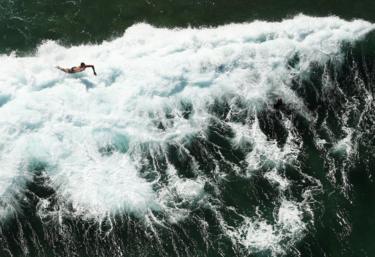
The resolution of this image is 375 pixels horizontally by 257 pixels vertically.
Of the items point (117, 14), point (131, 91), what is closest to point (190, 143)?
point (131, 91)

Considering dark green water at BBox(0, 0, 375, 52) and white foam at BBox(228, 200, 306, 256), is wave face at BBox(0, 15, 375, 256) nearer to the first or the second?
white foam at BBox(228, 200, 306, 256)

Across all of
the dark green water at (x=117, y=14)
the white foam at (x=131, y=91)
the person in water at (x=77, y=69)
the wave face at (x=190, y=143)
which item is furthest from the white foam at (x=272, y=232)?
the dark green water at (x=117, y=14)

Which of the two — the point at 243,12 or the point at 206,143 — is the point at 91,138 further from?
the point at 243,12

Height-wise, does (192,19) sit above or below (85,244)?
above

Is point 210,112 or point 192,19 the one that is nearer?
point 210,112

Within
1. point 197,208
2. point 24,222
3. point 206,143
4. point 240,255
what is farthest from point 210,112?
point 24,222
